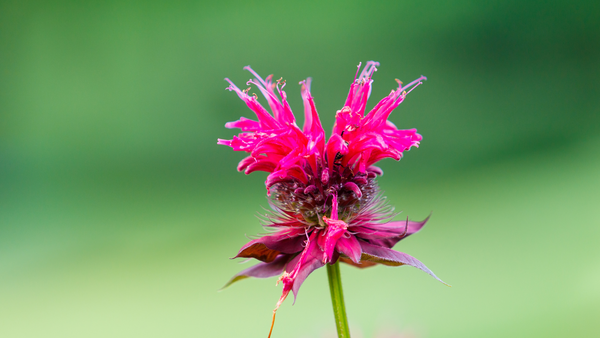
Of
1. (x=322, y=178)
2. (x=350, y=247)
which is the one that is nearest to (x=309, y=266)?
(x=350, y=247)

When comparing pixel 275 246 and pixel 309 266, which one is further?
pixel 275 246

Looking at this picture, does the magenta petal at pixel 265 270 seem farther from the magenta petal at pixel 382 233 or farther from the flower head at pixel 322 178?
the magenta petal at pixel 382 233

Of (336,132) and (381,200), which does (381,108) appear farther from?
(381,200)

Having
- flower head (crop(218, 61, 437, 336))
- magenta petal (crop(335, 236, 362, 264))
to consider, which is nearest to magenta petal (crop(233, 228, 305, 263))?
flower head (crop(218, 61, 437, 336))

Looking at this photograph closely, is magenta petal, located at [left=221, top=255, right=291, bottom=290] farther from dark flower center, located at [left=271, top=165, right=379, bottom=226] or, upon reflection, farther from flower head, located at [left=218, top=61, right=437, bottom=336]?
dark flower center, located at [left=271, top=165, right=379, bottom=226]

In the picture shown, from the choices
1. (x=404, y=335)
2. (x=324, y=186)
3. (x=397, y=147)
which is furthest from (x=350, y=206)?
(x=404, y=335)

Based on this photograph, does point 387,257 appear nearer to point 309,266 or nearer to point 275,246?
point 309,266

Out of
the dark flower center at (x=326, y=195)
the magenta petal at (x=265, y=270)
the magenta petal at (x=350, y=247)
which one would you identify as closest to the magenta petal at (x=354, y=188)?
the dark flower center at (x=326, y=195)
